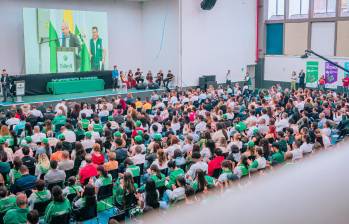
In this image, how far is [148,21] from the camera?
24562 mm

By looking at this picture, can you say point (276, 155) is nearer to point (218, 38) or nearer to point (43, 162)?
point (43, 162)

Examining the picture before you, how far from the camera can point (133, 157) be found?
26.5ft

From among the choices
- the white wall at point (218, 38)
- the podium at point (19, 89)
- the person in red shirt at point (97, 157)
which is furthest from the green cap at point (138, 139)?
the white wall at point (218, 38)

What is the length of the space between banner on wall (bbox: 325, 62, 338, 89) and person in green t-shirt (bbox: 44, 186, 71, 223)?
22.1 metres

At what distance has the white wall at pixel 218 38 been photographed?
76.9ft

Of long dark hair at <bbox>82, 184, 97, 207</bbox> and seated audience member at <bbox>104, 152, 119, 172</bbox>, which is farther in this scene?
seated audience member at <bbox>104, 152, 119, 172</bbox>

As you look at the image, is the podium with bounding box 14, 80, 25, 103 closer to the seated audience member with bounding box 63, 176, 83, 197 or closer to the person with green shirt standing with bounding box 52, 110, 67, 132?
the person with green shirt standing with bounding box 52, 110, 67, 132

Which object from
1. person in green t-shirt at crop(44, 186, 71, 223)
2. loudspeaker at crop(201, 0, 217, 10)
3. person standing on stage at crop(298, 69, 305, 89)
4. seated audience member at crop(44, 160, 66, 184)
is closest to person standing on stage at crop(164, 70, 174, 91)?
loudspeaker at crop(201, 0, 217, 10)

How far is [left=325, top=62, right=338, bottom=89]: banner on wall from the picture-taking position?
961 inches

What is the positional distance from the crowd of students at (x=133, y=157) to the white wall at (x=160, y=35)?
10.2 meters

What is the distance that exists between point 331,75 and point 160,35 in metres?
10.7

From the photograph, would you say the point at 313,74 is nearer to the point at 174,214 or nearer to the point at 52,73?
the point at 52,73

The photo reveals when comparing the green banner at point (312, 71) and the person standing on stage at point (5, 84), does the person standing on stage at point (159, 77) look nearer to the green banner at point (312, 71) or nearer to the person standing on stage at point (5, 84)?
the person standing on stage at point (5, 84)

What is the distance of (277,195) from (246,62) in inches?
1069
